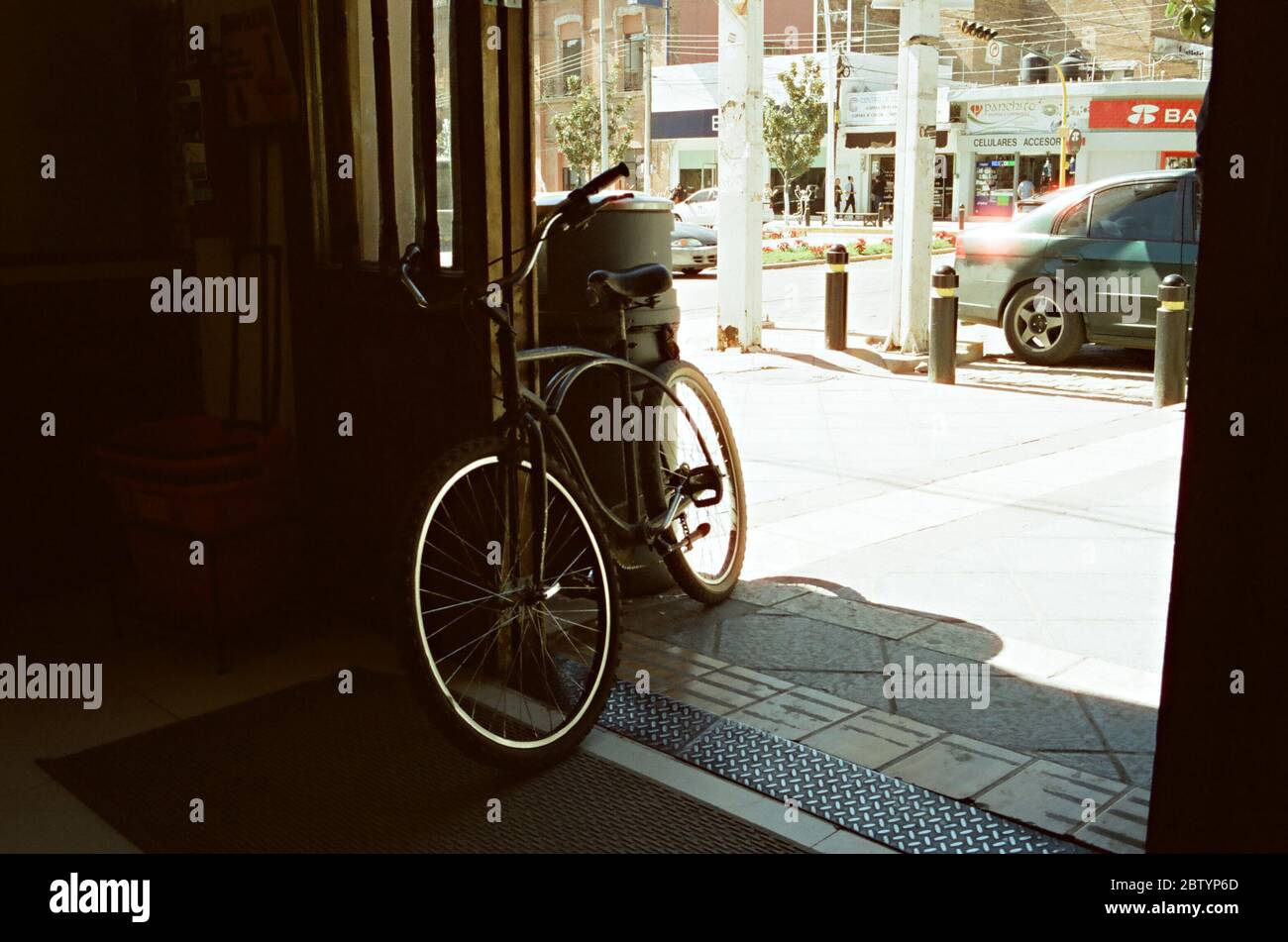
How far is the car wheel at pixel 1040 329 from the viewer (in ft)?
34.9

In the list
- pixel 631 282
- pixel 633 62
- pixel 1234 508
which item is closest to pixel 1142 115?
pixel 633 62

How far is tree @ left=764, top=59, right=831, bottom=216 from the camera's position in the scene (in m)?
38.8

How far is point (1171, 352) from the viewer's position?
873 centimetres

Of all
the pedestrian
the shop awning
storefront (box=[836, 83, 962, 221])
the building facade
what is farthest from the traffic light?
the pedestrian

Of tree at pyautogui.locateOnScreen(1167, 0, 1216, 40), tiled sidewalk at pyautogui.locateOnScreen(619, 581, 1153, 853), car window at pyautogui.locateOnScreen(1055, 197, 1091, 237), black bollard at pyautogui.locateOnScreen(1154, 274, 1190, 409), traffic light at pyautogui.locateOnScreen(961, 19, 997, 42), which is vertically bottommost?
tiled sidewalk at pyautogui.locateOnScreen(619, 581, 1153, 853)

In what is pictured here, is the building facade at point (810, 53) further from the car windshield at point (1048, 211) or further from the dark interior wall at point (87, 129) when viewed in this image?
the dark interior wall at point (87, 129)

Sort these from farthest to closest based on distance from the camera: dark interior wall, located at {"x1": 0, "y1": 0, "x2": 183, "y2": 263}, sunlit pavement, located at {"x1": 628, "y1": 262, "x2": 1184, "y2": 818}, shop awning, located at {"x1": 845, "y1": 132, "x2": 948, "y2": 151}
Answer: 1. shop awning, located at {"x1": 845, "y1": 132, "x2": 948, "y2": 151}
2. dark interior wall, located at {"x1": 0, "y1": 0, "x2": 183, "y2": 263}
3. sunlit pavement, located at {"x1": 628, "y1": 262, "x2": 1184, "y2": 818}

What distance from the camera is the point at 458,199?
3.89m

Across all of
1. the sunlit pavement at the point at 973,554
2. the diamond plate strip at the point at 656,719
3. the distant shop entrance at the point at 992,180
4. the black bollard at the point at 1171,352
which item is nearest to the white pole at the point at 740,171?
the sunlit pavement at the point at 973,554

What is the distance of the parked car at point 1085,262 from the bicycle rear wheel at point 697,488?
649cm

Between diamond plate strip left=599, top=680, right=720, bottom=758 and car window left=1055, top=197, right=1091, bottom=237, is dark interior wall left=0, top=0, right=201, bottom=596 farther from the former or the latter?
car window left=1055, top=197, right=1091, bottom=237

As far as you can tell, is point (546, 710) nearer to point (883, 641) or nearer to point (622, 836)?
point (622, 836)

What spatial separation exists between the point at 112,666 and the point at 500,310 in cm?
197
